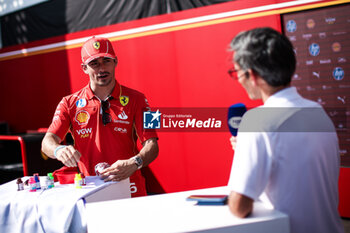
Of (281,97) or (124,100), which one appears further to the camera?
(124,100)

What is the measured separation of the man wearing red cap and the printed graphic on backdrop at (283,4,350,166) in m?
1.83

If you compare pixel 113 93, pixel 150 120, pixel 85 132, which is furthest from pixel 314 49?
pixel 85 132

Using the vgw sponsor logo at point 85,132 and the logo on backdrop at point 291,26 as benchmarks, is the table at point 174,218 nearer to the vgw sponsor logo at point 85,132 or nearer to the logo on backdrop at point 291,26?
the vgw sponsor logo at point 85,132

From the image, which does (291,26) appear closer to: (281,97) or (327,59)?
(327,59)

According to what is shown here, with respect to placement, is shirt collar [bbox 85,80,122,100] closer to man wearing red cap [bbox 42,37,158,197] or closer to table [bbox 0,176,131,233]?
man wearing red cap [bbox 42,37,158,197]

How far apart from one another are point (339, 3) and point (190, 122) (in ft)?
5.69

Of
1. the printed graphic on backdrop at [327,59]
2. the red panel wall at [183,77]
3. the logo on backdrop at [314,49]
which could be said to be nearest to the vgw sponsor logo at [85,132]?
the red panel wall at [183,77]

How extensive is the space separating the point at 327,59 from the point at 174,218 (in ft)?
9.00

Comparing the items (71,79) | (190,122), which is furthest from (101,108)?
(71,79)

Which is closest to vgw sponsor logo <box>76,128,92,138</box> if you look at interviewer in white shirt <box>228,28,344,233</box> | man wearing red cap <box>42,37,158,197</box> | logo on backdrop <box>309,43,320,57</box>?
man wearing red cap <box>42,37,158,197</box>

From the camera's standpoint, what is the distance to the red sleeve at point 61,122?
2.52 metres

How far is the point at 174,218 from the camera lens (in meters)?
1.37

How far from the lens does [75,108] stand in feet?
8.46

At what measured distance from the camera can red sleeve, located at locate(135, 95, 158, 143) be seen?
2516 mm
